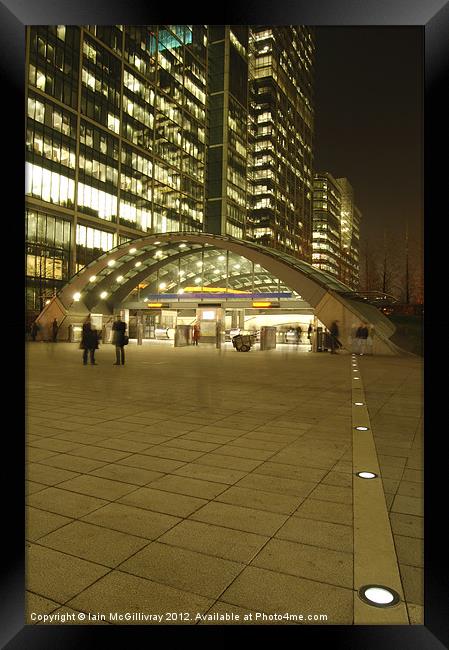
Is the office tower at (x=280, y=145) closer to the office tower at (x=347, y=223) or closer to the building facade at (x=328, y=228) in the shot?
the building facade at (x=328, y=228)

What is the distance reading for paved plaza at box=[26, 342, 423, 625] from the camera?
2676 mm

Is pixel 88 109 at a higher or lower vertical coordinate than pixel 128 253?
higher

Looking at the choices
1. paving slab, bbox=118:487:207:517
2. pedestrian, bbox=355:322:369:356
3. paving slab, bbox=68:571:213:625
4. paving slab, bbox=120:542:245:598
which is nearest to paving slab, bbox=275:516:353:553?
paving slab, bbox=120:542:245:598

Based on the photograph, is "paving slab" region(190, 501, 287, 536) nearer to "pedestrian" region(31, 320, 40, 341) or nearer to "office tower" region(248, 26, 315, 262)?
"pedestrian" region(31, 320, 40, 341)

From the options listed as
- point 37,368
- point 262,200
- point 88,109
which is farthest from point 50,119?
point 262,200

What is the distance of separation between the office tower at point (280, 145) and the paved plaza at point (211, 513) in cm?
9836

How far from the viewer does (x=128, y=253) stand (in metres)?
37.1

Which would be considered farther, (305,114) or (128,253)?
(305,114)

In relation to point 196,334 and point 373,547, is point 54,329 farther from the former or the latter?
point 373,547

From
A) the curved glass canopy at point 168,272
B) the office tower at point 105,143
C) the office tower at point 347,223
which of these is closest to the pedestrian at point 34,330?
the curved glass canopy at point 168,272

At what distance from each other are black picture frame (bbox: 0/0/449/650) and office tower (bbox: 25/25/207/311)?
3563 centimetres

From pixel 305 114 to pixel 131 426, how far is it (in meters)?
152

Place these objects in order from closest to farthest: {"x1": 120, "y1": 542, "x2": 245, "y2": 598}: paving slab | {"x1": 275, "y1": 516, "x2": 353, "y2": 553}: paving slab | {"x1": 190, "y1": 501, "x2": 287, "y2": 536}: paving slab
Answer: {"x1": 120, "y1": 542, "x2": 245, "y2": 598}: paving slab, {"x1": 275, "y1": 516, "x2": 353, "y2": 553}: paving slab, {"x1": 190, "y1": 501, "x2": 287, "y2": 536}: paving slab
